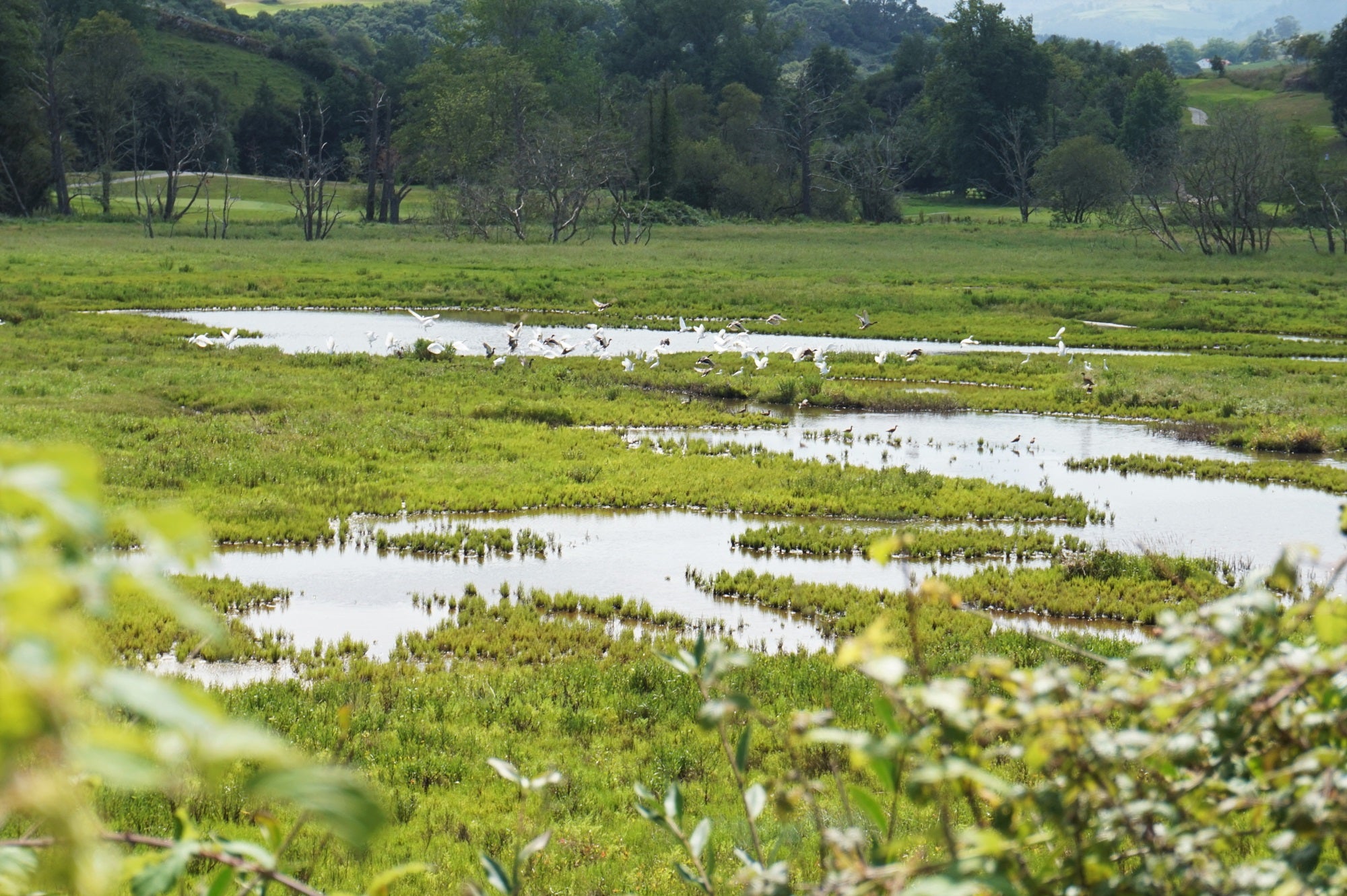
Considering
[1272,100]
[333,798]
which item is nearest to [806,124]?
[1272,100]

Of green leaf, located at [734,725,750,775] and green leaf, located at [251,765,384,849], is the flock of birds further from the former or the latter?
green leaf, located at [251,765,384,849]

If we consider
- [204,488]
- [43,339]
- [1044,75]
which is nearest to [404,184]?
[1044,75]

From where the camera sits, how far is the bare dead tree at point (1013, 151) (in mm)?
91375

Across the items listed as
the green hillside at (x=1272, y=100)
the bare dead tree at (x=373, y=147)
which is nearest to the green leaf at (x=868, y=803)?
the bare dead tree at (x=373, y=147)

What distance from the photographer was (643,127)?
3479 inches

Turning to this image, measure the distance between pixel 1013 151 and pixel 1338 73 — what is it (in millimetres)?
22235

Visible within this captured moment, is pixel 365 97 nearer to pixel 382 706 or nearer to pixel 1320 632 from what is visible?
pixel 382 706

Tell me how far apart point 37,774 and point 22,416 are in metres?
20.0

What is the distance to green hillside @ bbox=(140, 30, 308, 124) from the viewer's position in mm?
98000

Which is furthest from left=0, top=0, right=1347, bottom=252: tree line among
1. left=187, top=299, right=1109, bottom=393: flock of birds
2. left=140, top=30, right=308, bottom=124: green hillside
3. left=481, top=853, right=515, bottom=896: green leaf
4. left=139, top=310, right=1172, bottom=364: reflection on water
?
left=481, top=853, right=515, bottom=896: green leaf

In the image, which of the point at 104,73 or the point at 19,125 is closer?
the point at 19,125

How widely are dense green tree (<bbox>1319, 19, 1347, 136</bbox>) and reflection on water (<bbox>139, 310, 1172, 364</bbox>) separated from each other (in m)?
71.3

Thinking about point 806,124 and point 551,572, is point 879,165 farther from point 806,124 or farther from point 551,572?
point 551,572

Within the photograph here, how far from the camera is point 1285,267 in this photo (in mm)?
50312
